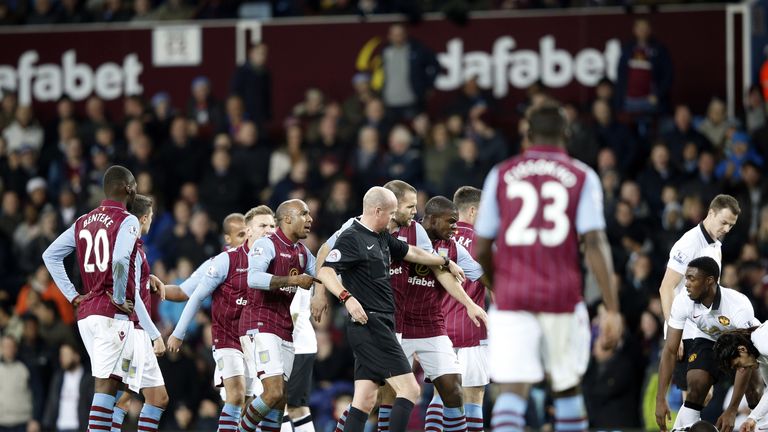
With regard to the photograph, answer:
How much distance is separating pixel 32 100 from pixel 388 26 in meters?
6.70

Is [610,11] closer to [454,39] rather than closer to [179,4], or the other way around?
[454,39]

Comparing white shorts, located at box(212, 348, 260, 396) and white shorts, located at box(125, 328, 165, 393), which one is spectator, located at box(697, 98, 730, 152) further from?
white shorts, located at box(125, 328, 165, 393)

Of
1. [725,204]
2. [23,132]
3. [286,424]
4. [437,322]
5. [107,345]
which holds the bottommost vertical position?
[286,424]

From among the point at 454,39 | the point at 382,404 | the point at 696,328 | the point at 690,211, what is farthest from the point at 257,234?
the point at 454,39

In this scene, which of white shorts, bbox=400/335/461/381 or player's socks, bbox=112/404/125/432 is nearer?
white shorts, bbox=400/335/461/381

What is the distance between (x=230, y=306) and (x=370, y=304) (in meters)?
2.15

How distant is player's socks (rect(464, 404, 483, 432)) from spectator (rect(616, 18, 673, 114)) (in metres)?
9.64

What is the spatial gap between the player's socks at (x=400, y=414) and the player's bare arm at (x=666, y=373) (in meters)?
2.20

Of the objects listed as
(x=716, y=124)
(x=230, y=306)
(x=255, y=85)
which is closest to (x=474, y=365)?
(x=230, y=306)

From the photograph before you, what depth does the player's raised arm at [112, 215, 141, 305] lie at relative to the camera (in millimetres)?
11133

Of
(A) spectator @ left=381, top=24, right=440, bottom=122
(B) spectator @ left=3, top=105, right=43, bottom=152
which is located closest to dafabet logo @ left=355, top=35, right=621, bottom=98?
(A) spectator @ left=381, top=24, right=440, bottom=122

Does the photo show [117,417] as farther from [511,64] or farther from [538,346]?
[511,64]

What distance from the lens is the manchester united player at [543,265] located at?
8.38 meters

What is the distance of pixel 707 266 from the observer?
1150 centimetres
